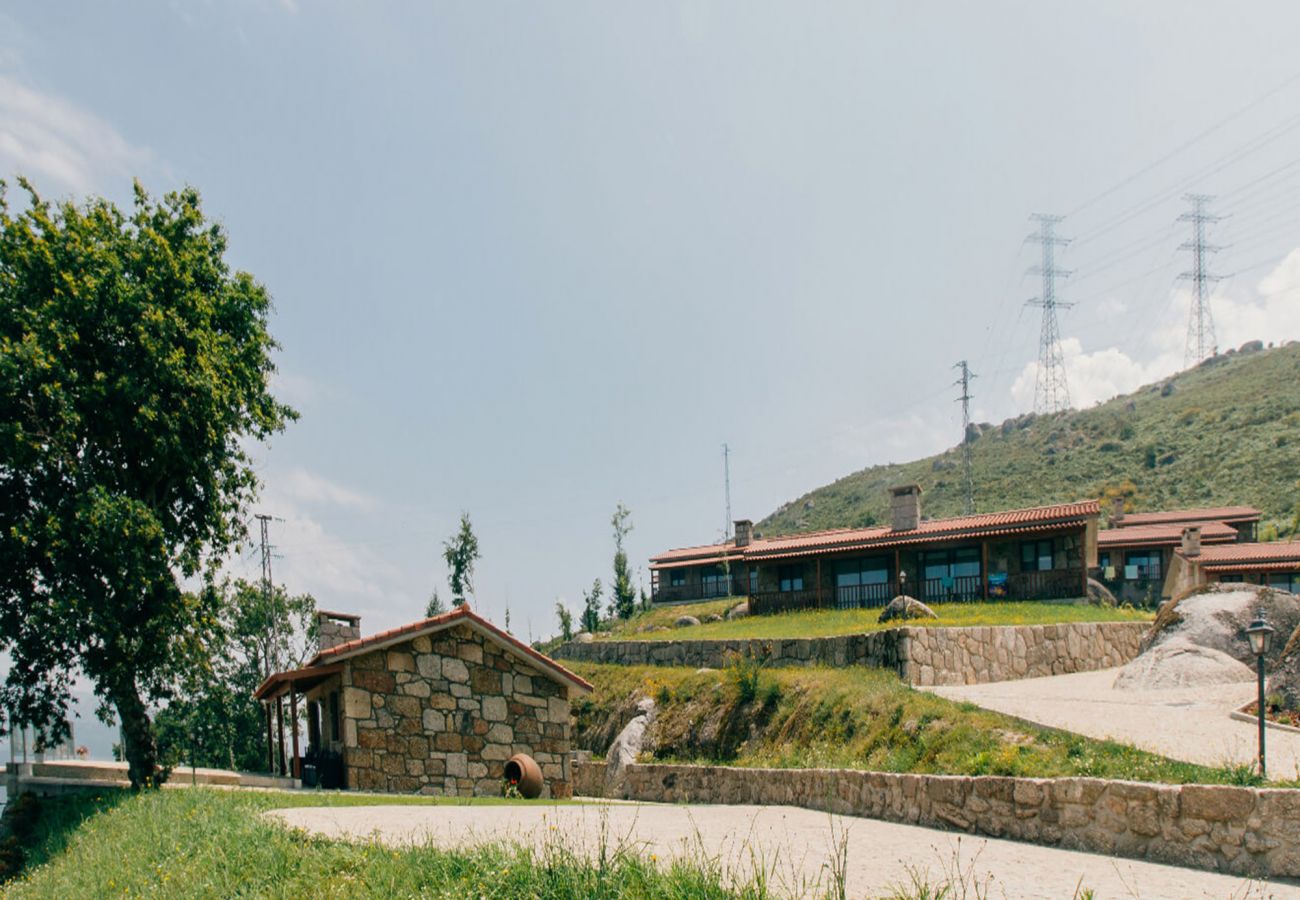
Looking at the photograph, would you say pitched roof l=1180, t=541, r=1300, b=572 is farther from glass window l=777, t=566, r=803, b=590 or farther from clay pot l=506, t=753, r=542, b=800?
clay pot l=506, t=753, r=542, b=800

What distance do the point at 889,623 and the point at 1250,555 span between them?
23.5 meters

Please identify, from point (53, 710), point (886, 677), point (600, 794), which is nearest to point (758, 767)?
point (886, 677)

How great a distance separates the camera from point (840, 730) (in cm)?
2005

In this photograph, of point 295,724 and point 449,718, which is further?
point 295,724

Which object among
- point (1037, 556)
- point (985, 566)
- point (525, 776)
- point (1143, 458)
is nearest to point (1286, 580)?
point (1037, 556)

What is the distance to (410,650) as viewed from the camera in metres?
19.7

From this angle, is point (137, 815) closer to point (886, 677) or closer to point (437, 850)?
point (437, 850)

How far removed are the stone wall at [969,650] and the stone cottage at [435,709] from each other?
7276 millimetres

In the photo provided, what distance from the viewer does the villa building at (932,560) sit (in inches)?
1363

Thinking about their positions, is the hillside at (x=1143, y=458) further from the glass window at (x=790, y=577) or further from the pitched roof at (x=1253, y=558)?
the glass window at (x=790, y=577)

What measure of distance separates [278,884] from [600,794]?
1658 cm

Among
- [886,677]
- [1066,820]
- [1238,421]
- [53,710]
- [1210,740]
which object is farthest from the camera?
[1238,421]

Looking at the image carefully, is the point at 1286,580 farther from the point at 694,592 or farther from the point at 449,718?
the point at 449,718

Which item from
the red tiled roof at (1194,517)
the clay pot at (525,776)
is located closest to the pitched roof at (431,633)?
the clay pot at (525,776)
